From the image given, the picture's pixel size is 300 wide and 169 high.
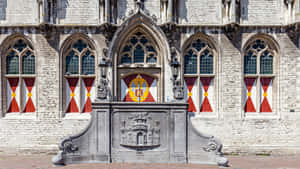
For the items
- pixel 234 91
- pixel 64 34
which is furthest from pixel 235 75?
pixel 64 34

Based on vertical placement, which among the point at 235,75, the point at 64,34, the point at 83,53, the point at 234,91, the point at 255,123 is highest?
the point at 64,34

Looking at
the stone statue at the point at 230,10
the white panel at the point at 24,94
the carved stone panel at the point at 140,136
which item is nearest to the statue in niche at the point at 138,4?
the stone statue at the point at 230,10

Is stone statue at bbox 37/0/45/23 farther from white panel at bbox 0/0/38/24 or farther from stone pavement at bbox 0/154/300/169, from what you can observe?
stone pavement at bbox 0/154/300/169

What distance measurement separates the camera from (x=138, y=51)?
33.5 ft

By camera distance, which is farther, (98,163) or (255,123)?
(255,123)

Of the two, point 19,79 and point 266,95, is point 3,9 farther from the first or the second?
point 266,95

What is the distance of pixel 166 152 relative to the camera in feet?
23.4

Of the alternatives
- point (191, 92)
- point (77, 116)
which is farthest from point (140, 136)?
point (77, 116)

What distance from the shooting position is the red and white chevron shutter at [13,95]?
10.2 meters

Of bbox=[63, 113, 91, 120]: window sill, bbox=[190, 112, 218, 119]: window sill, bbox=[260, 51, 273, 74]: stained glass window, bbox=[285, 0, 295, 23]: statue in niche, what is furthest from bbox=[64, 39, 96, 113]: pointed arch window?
bbox=[285, 0, 295, 23]: statue in niche

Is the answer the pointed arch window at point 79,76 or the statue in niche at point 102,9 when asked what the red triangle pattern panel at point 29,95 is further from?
the statue in niche at point 102,9

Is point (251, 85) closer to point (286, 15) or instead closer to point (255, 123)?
point (255, 123)

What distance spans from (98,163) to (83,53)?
207 inches

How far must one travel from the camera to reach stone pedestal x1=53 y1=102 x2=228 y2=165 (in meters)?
7.07
